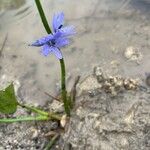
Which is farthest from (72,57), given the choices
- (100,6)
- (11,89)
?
(11,89)

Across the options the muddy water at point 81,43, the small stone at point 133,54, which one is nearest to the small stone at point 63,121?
the muddy water at point 81,43

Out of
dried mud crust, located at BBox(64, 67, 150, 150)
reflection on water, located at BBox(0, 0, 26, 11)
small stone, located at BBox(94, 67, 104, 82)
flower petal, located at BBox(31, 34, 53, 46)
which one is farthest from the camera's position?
reflection on water, located at BBox(0, 0, 26, 11)

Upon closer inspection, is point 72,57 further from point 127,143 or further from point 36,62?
point 127,143

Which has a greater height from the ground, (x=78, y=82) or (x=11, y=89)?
(x=11, y=89)

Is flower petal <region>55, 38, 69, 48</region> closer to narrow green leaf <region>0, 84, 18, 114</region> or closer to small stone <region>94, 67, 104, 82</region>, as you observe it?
narrow green leaf <region>0, 84, 18, 114</region>

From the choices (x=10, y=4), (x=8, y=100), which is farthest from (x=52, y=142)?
(x=10, y=4)

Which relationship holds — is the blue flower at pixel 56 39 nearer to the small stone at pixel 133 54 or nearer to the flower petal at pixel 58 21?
the flower petal at pixel 58 21

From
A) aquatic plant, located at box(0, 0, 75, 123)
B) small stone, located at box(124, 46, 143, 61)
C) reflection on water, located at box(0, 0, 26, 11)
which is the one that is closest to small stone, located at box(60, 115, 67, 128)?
aquatic plant, located at box(0, 0, 75, 123)
